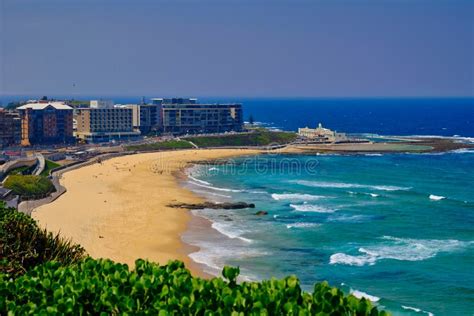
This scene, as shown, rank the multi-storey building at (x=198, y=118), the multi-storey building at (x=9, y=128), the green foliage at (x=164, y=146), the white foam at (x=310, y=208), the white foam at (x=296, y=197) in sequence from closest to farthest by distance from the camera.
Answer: the white foam at (x=310, y=208) < the white foam at (x=296, y=197) < the multi-storey building at (x=9, y=128) < the green foliage at (x=164, y=146) < the multi-storey building at (x=198, y=118)

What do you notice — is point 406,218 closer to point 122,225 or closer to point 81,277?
point 122,225

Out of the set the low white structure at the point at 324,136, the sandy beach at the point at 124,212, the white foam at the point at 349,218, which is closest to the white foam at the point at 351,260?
the sandy beach at the point at 124,212

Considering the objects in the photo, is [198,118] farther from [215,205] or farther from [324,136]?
[215,205]

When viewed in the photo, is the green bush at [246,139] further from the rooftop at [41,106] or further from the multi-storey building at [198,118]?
the rooftop at [41,106]

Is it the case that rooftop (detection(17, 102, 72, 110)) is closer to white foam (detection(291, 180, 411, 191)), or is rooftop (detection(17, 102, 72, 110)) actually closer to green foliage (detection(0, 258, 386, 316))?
white foam (detection(291, 180, 411, 191))

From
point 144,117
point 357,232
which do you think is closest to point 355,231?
point 357,232

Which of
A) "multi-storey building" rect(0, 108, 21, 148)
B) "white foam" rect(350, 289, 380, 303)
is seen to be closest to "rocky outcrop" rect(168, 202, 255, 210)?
"white foam" rect(350, 289, 380, 303)
